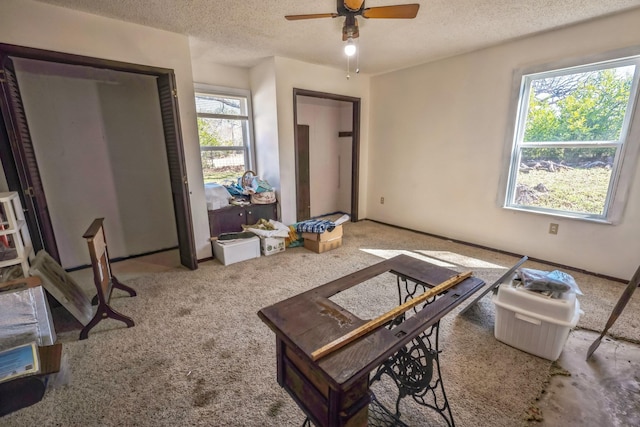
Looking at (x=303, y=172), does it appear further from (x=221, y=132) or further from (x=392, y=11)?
(x=392, y=11)

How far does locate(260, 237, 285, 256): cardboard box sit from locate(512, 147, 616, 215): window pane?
2.85 m

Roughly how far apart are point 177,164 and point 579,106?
401 cm

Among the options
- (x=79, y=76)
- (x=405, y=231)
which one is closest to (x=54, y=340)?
(x=79, y=76)

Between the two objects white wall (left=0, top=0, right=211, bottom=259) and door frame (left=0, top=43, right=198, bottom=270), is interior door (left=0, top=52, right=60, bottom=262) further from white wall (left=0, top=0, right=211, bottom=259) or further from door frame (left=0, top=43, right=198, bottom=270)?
white wall (left=0, top=0, right=211, bottom=259)

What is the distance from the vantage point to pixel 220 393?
1.48m

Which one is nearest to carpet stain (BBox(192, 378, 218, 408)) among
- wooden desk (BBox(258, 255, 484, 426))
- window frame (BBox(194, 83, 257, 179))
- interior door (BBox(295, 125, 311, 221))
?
wooden desk (BBox(258, 255, 484, 426))

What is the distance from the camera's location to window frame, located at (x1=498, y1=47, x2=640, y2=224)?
2.36 m

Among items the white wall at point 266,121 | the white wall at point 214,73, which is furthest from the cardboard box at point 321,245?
the white wall at point 214,73

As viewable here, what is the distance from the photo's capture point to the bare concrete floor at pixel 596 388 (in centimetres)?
132

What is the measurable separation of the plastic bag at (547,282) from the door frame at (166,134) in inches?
116

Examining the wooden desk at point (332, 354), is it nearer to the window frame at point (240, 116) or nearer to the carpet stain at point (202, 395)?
the carpet stain at point (202, 395)

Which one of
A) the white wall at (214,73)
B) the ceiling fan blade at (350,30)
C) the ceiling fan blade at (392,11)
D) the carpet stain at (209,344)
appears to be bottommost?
the carpet stain at (209,344)

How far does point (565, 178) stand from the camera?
2812mm

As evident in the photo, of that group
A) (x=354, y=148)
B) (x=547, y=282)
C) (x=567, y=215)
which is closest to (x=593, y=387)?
(x=547, y=282)
